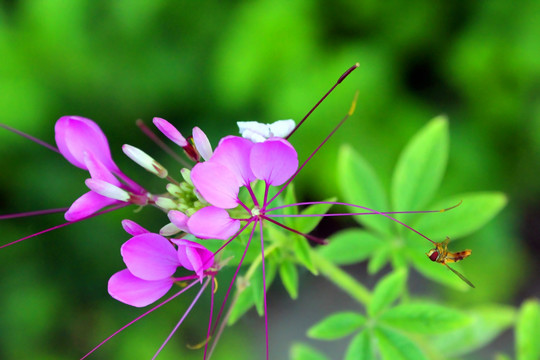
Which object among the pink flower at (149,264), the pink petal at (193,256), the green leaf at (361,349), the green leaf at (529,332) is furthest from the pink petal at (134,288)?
the green leaf at (529,332)

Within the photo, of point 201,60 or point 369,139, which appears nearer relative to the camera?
point 369,139

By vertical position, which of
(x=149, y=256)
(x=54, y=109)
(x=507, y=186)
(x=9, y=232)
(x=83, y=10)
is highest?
(x=83, y=10)

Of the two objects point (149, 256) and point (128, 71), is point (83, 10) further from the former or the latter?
point (149, 256)

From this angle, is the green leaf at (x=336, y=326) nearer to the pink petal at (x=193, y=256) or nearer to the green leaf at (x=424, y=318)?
the green leaf at (x=424, y=318)

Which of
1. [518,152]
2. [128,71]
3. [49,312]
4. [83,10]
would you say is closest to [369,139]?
[518,152]

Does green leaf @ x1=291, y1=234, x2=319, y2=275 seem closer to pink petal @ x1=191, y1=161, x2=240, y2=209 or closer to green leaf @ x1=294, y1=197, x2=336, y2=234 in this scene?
green leaf @ x1=294, y1=197, x2=336, y2=234

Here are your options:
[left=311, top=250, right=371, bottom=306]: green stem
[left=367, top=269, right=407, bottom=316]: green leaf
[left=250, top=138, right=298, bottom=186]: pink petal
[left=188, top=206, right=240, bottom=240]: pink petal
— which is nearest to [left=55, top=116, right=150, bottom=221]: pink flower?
[left=188, top=206, right=240, bottom=240]: pink petal
